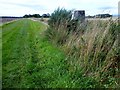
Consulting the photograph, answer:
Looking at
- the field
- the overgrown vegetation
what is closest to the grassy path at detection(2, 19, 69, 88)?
the field

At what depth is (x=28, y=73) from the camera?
10.3 metres

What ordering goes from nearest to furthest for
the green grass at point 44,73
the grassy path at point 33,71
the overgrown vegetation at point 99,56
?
the green grass at point 44,73 → the overgrown vegetation at point 99,56 → the grassy path at point 33,71

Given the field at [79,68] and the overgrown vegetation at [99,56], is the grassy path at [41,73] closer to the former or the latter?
the field at [79,68]

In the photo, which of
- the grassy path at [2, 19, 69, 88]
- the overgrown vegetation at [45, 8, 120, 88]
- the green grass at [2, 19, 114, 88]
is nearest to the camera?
the green grass at [2, 19, 114, 88]

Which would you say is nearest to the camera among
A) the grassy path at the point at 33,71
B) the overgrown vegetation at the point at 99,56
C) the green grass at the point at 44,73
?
the green grass at the point at 44,73

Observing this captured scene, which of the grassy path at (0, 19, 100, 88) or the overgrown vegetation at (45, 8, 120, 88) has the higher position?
the overgrown vegetation at (45, 8, 120, 88)

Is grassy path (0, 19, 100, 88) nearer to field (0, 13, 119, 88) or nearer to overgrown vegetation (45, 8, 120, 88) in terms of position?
field (0, 13, 119, 88)

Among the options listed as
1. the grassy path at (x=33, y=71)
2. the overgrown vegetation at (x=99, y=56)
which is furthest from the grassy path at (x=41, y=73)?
the overgrown vegetation at (x=99, y=56)

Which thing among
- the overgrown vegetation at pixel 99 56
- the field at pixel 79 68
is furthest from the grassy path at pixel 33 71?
the overgrown vegetation at pixel 99 56

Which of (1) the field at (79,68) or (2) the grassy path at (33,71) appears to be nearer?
(1) the field at (79,68)

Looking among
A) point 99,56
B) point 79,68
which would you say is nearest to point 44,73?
point 79,68

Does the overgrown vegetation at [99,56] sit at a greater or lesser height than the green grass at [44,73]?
greater

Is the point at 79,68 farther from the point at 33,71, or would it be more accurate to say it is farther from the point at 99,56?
the point at 33,71

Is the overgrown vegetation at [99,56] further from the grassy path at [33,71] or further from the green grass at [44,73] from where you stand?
the grassy path at [33,71]
